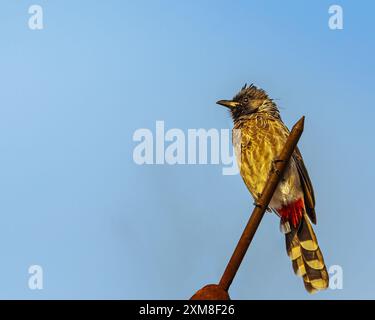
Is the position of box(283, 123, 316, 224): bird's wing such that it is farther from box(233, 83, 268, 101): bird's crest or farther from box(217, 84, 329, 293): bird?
box(233, 83, 268, 101): bird's crest

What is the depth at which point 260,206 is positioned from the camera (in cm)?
321

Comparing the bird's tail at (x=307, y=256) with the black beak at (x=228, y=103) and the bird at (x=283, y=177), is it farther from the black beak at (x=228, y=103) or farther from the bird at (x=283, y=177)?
the black beak at (x=228, y=103)

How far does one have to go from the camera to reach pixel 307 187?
7207mm

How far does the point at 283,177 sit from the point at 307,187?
0.79m

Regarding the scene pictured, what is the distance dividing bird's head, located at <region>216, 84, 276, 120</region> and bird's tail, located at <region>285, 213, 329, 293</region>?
6.29ft

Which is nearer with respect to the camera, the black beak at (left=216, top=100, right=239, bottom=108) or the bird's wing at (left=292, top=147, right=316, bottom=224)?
the bird's wing at (left=292, top=147, right=316, bottom=224)

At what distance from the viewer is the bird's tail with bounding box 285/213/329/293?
5977 mm

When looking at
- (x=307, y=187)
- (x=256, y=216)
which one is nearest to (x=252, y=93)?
(x=307, y=187)

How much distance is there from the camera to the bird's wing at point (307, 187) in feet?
23.0

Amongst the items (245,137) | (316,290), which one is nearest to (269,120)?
(245,137)

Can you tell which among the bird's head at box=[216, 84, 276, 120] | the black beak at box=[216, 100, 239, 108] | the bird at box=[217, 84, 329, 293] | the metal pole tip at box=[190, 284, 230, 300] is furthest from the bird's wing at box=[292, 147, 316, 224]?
the metal pole tip at box=[190, 284, 230, 300]
